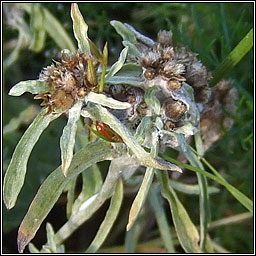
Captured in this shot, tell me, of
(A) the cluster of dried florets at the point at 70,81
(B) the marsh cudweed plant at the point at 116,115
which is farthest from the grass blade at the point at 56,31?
(A) the cluster of dried florets at the point at 70,81

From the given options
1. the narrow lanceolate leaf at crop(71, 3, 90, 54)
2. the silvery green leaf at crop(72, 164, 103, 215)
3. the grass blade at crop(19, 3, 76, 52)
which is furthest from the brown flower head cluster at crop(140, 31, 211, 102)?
the grass blade at crop(19, 3, 76, 52)

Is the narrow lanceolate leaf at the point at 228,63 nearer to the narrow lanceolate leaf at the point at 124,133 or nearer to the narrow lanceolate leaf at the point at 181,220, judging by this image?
the narrow lanceolate leaf at the point at 181,220

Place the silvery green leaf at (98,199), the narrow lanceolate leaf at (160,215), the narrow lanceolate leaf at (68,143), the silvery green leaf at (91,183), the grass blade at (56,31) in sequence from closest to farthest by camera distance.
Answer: the narrow lanceolate leaf at (68,143) < the silvery green leaf at (98,199) < the silvery green leaf at (91,183) < the narrow lanceolate leaf at (160,215) < the grass blade at (56,31)

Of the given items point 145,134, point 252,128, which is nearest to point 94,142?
point 145,134

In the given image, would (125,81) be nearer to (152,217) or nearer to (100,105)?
(100,105)

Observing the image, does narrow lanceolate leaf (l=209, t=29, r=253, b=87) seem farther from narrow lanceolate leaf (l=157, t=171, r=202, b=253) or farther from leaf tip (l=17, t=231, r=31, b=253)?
leaf tip (l=17, t=231, r=31, b=253)
